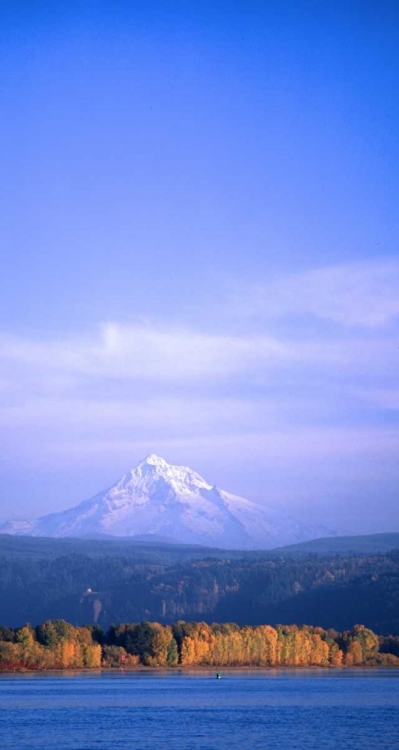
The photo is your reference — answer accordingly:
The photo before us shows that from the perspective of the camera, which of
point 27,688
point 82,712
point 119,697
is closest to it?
point 82,712

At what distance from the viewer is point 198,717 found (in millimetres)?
117688

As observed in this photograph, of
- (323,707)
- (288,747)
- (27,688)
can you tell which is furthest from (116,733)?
(27,688)

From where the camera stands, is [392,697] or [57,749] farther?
[392,697]

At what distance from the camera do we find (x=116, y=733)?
102812 millimetres

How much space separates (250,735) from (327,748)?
11067 millimetres

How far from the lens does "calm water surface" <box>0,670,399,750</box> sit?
9544 cm

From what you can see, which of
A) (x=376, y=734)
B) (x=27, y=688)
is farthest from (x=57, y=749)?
(x=27, y=688)

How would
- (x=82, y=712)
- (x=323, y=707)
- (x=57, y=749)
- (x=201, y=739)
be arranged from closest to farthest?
(x=57, y=749) → (x=201, y=739) → (x=82, y=712) → (x=323, y=707)

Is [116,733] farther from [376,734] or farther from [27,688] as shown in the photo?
[27,688]

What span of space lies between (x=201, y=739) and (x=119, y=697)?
54712 millimetres

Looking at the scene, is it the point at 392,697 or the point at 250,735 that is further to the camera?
the point at 392,697

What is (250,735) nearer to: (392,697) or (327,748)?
(327,748)

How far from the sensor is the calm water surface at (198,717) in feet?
313

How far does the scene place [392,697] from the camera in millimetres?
153250
